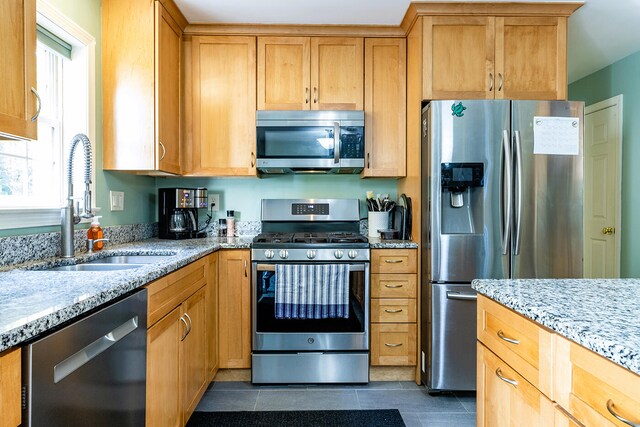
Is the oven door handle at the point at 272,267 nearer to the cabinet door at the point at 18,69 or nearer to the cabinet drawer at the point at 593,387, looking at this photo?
the cabinet door at the point at 18,69

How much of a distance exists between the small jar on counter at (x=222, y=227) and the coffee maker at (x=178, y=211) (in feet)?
0.68

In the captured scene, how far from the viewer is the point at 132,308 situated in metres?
1.26

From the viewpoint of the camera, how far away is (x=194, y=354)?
1.98 meters

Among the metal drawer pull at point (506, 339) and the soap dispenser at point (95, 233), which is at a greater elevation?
Result: the soap dispenser at point (95, 233)

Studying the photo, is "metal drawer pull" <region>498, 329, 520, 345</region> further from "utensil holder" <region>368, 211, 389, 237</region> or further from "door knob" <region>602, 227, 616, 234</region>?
"door knob" <region>602, 227, 616, 234</region>

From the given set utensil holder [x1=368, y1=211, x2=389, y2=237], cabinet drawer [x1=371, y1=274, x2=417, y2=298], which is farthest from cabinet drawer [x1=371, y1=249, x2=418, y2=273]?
utensil holder [x1=368, y1=211, x2=389, y2=237]

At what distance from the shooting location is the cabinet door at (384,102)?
105 inches

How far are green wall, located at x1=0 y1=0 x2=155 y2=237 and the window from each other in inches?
1.9

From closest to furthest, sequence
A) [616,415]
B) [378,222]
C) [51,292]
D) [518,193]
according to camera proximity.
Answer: [616,415] < [51,292] < [518,193] < [378,222]

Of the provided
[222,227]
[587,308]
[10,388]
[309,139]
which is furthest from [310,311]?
[10,388]

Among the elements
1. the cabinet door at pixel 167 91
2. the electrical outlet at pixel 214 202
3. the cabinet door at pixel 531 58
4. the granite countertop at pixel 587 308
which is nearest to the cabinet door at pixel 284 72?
the cabinet door at pixel 167 91

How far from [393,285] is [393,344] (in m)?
0.38

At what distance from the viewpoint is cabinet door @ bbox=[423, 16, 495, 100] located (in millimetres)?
2367

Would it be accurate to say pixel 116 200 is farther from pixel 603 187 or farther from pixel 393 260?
pixel 603 187
